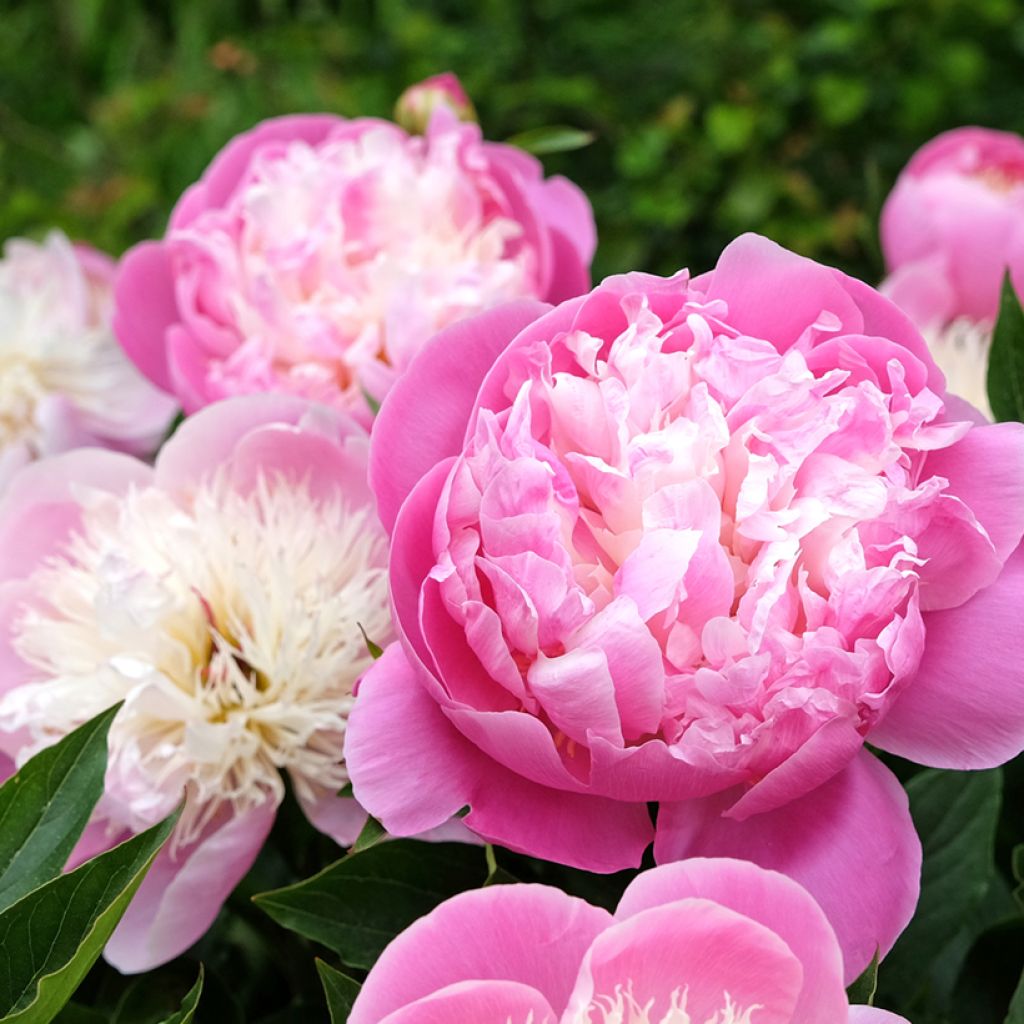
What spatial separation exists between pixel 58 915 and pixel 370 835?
8cm

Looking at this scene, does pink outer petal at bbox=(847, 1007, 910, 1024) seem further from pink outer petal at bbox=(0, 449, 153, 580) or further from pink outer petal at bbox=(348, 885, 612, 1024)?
pink outer petal at bbox=(0, 449, 153, 580)

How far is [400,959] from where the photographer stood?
0.92 ft

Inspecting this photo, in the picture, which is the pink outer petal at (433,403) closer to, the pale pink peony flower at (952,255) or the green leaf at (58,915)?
the green leaf at (58,915)

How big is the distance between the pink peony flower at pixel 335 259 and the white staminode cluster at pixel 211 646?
0.24 feet

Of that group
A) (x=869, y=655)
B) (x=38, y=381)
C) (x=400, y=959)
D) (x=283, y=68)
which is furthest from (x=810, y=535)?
(x=283, y=68)

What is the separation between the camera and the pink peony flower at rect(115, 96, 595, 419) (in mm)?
491

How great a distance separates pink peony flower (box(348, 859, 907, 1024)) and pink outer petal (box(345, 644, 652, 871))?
0.10 feet

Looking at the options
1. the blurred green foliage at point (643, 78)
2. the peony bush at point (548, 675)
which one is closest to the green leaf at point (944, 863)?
the peony bush at point (548, 675)

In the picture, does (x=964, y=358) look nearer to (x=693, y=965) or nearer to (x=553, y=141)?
(x=553, y=141)

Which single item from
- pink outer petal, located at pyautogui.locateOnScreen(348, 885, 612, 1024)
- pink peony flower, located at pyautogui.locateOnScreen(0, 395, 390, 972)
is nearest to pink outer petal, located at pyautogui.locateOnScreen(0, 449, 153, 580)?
pink peony flower, located at pyautogui.locateOnScreen(0, 395, 390, 972)

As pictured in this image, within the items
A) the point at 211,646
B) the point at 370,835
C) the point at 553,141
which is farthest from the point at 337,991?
the point at 553,141

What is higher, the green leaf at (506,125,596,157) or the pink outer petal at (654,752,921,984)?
the green leaf at (506,125,596,157)

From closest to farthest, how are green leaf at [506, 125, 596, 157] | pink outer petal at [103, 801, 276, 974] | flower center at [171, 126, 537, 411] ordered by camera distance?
pink outer petal at [103, 801, 276, 974]
flower center at [171, 126, 537, 411]
green leaf at [506, 125, 596, 157]

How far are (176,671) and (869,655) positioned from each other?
21 centimetres
